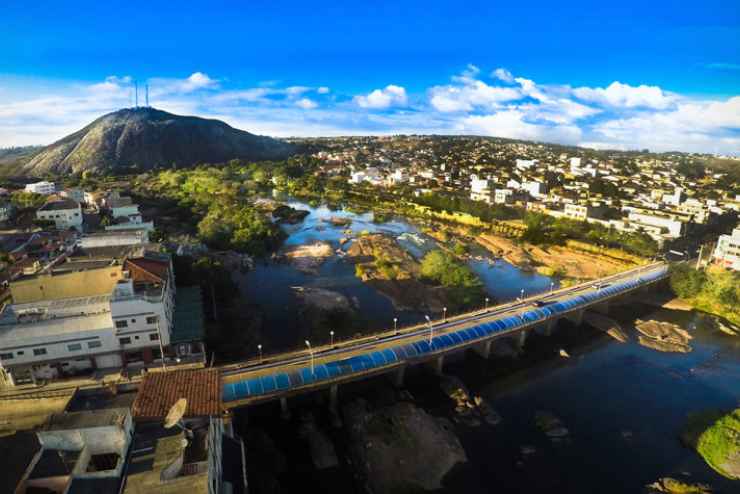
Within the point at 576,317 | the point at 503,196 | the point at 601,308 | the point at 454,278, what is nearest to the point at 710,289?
the point at 601,308

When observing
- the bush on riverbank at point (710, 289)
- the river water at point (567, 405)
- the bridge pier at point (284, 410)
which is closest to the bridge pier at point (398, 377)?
the river water at point (567, 405)

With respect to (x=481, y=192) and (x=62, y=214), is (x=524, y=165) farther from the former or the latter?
(x=62, y=214)

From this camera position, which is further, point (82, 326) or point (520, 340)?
point (520, 340)

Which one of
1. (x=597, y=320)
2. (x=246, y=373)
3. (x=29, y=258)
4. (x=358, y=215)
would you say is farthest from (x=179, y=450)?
(x=358, y=215)

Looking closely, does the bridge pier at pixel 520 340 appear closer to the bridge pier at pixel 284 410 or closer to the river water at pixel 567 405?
the river water at pixel 567 405

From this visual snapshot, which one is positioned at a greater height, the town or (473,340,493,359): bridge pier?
the town

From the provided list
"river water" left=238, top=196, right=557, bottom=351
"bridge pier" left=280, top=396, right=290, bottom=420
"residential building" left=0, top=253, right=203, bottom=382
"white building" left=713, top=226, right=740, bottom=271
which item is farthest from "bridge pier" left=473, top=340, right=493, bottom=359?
"white building" left=713, top=226, right=740, bottom=271

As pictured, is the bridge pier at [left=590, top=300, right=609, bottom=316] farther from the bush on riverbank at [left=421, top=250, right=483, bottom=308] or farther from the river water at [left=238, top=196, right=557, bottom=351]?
the bush on riverbank at [left=421, top=250, right=483, bottom=308]

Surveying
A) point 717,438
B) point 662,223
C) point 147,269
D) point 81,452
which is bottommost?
point 717,438
